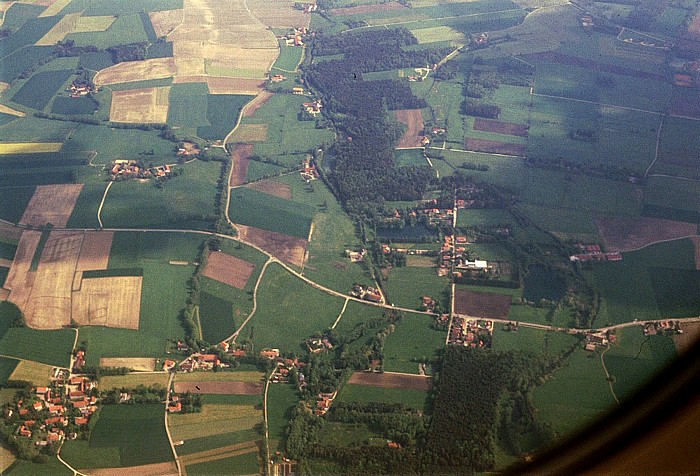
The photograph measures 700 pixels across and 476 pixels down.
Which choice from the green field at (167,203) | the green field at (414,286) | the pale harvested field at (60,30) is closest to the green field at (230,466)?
the green field at (414,286)

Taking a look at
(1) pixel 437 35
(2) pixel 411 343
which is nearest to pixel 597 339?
(2) pixel 411 343

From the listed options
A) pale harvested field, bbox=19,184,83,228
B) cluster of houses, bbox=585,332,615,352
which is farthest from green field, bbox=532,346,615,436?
pale harvested field, bbox=19,184,83,228

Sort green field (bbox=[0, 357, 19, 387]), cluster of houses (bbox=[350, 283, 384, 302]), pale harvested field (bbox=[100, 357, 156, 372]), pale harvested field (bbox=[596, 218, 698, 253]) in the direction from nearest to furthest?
green field (bbox=[0, 357, 19, 387]) → pale harvested field (bbox=[100, 357, 156, 372]) → cluster of houses (bbox=[350, 283, 384, 302]) → pale harvested field (bbox=[596, 218, 698, 253])

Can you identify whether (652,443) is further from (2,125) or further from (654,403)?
(2,125)

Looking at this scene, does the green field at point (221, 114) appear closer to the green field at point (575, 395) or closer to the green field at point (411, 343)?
the green field at point (411, 343)

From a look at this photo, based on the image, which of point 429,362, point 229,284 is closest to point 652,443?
point 429,362

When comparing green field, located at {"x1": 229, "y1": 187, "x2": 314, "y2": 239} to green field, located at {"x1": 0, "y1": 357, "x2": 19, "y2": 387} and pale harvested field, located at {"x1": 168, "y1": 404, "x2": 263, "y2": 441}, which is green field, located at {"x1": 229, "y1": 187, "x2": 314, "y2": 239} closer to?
pale harvested field, located at {"x1": 168, "y1": 404, "x2": 263, "y2": 441}
